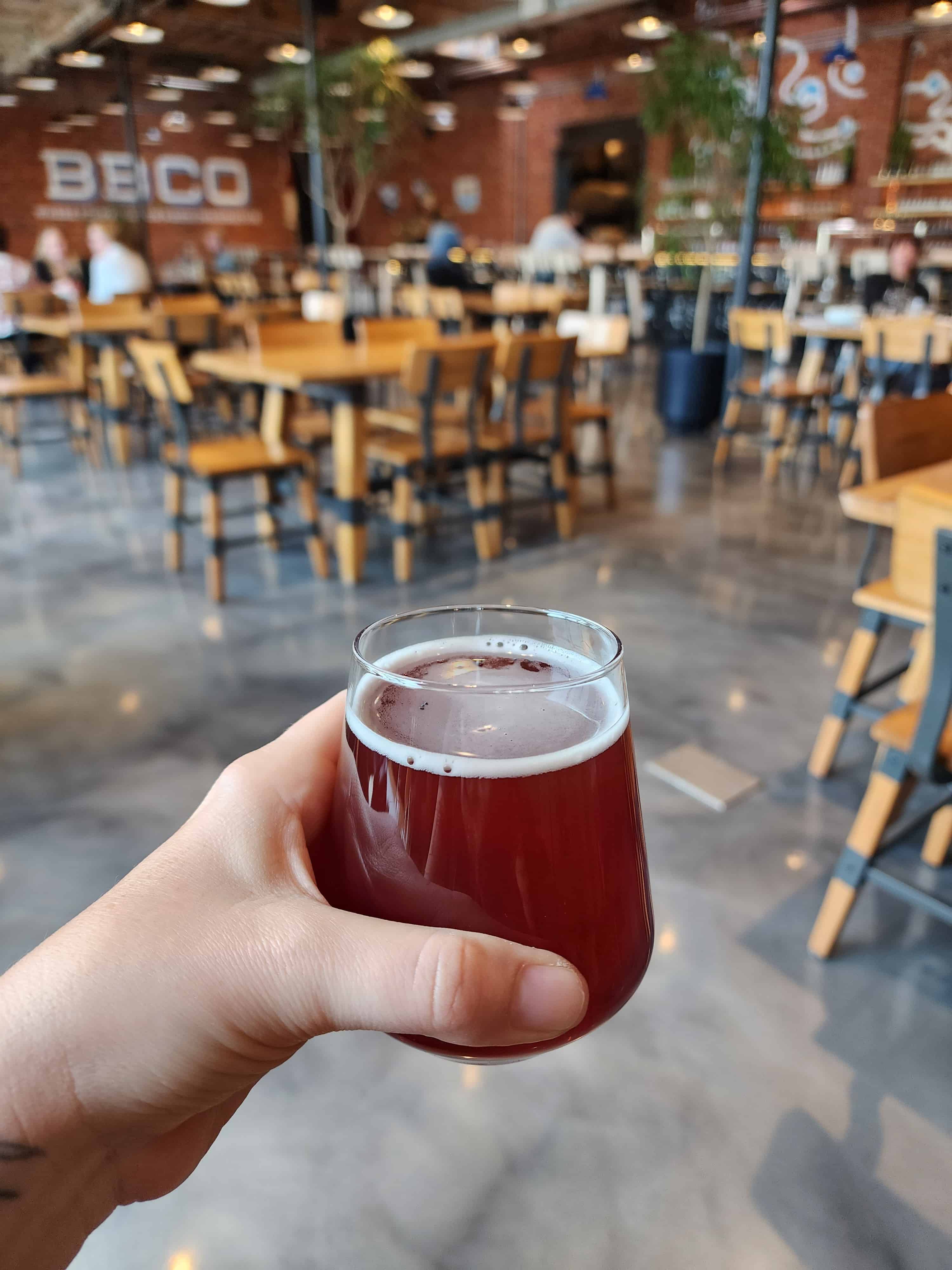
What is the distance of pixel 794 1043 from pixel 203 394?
5.94 metres

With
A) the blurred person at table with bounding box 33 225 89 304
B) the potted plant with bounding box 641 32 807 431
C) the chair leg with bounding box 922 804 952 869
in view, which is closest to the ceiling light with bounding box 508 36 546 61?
the potted plant with bounding box 641 32 807 431

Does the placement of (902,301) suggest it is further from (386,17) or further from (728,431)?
(386,17)

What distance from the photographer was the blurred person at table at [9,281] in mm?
6531

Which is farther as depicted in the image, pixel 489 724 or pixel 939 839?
pixel 939 839

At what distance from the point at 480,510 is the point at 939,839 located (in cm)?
242

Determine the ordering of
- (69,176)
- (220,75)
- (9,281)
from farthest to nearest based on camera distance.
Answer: (69,176) → (220,75) → (9,281)

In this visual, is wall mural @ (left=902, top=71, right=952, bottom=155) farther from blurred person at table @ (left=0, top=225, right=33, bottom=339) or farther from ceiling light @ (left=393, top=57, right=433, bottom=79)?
blurred person at table @ (left=0, top=225, right=33, bottom=339)

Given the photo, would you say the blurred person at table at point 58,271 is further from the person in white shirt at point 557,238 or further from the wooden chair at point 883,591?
the wooden chair at point 883,591

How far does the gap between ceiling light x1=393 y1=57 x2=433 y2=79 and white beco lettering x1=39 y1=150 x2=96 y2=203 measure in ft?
20.1

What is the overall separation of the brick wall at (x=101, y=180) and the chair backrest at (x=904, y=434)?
56.2 ft

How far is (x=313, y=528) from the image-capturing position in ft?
12.1

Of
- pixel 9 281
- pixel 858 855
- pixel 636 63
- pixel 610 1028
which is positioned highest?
pixel 636 63

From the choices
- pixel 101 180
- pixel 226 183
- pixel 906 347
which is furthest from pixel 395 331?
pixel 226 183

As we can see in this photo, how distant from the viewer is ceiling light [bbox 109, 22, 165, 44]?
9.61 metres
